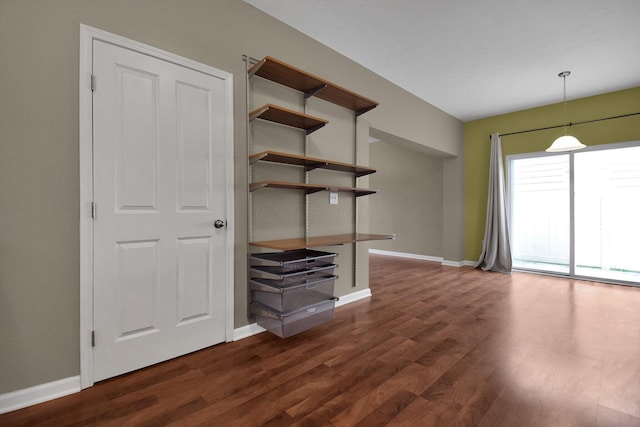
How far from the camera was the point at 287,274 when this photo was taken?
227cm

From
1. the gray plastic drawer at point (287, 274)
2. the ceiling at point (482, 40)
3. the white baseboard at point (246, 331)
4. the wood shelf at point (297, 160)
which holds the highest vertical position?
the ceiling at point (482, 40)

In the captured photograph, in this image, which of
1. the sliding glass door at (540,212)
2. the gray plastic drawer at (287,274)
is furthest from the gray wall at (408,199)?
the gray plastic drawer at (287,274)

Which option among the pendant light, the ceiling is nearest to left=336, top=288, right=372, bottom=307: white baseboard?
the ceiling

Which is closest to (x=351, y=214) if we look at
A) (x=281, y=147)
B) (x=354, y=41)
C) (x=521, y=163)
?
(x=281, y=147)

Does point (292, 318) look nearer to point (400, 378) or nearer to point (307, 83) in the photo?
point (400, 378)

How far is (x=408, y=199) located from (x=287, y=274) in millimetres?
5143

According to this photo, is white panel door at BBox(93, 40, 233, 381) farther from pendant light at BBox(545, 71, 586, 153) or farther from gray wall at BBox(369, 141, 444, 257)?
gray wall at BBox(369, 141, 444, 257)

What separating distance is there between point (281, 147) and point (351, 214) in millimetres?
1216

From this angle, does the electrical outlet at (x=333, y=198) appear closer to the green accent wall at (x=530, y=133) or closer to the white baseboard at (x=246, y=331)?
the white baseboard at (x=246, y=331)

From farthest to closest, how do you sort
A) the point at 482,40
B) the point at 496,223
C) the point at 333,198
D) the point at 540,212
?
1. the point at 496,223
2. the point at 540,212
3. the point at 333,198
4. the point at 482,40

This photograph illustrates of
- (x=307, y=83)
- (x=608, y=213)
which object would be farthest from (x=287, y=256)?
(x=608, y=213)

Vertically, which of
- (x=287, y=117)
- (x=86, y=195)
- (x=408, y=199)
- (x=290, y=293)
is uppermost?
(x=287, y=117)

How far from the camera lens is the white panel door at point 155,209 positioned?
1.82 m

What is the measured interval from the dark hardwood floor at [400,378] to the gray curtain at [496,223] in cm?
205
